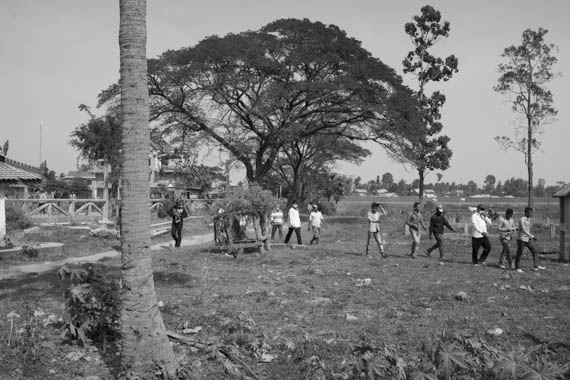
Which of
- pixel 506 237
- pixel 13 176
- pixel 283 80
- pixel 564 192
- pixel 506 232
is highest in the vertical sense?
pixel 283 80

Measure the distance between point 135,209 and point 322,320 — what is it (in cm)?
309

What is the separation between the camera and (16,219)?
56.0 feet

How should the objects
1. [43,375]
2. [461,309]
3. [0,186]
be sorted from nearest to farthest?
[43,375] → [461,309] → [0,186]

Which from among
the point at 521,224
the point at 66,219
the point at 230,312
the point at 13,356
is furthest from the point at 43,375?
the point at 66,219

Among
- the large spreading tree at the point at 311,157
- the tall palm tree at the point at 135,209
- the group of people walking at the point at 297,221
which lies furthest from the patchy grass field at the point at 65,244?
the large spreading tree at the point at 311,157

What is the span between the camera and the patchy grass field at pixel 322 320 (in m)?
4.12

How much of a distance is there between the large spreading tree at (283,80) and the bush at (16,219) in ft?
37.4

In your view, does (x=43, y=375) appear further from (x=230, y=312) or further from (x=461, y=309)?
(x=461, y=309)

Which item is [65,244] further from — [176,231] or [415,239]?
[415,239]

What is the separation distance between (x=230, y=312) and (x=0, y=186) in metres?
10.2

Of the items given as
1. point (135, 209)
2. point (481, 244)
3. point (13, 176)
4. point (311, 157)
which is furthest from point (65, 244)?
point (311, 157)

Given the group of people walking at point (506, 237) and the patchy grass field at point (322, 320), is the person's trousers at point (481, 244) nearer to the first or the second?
the group of people walking at point (506, 237)

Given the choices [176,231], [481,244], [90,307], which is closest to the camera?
[90,307]

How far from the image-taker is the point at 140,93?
4.44 m
